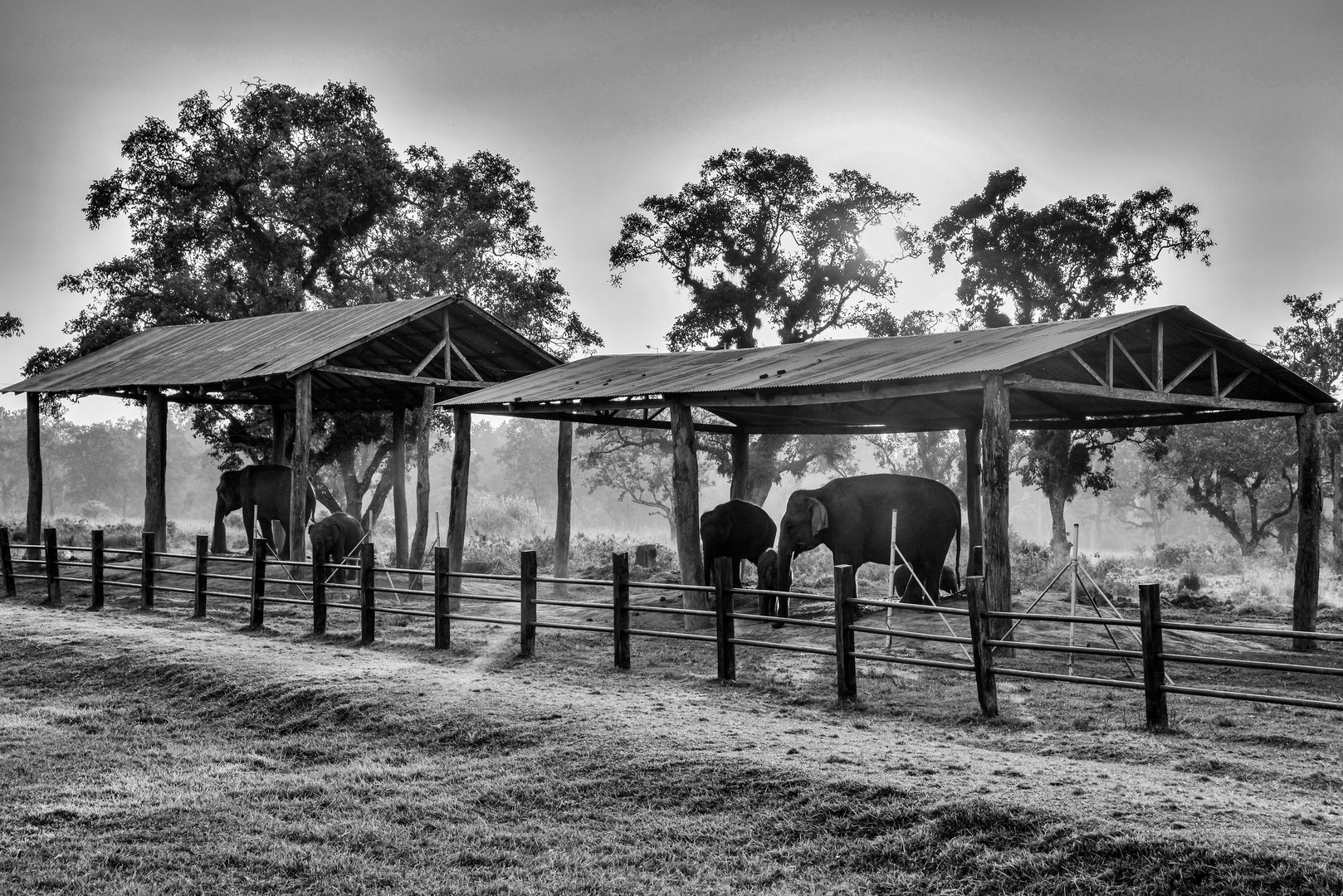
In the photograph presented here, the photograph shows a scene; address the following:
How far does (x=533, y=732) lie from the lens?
8914 mm

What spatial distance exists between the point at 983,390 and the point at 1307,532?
5.52 metres

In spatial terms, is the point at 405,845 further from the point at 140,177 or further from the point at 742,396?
the point at 140,177

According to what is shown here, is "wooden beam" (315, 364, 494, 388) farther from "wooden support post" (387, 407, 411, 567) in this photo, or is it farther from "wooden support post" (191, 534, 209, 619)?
"wooden support post" (191, 534, 209, 619)

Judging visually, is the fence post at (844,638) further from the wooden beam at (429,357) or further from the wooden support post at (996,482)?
the wooden beam at (429,357)

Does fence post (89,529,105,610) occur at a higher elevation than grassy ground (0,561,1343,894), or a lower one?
higher

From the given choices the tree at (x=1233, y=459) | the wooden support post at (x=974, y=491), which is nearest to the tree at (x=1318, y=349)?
the tree at (x=1233, y=459)

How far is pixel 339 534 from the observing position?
19.7 m

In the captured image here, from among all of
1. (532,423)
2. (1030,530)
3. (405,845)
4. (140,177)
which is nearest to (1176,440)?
(140,177)

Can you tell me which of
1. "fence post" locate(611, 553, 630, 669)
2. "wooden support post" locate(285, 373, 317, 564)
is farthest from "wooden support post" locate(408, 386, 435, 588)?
"fence post" locate(611, 553, 630, 669)

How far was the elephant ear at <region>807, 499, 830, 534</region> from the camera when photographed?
16172 millimetres

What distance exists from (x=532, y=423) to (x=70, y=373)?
212 feet

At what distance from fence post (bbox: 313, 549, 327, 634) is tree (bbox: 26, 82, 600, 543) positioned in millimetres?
16687

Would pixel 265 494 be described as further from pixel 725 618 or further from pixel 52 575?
pixel 725 618

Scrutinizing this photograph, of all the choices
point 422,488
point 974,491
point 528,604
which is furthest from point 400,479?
point 528,604
